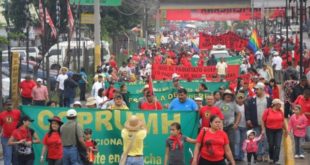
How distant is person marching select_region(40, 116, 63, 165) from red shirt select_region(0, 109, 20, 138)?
70.5 inches

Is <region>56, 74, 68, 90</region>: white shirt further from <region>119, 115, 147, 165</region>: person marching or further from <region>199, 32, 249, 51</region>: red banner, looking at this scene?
<region>199, 32, 249, 51</region>: red banner

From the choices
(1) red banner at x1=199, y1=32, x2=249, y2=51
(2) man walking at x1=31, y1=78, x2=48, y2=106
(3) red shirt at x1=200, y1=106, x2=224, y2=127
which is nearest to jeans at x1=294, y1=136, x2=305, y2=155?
(3) red shirt at x1=200, y1=106, x2=224, y2=127

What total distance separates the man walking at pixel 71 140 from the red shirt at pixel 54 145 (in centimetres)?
7

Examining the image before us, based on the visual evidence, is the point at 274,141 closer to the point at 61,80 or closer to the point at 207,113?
the point at 207,113

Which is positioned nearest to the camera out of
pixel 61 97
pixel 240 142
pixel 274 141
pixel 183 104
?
pixel 183 104

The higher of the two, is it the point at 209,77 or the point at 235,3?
the point at 235,3

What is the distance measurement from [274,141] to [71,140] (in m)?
4.67

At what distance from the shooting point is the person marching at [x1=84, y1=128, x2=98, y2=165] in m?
14.2

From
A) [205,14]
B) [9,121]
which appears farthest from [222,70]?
[205,14]

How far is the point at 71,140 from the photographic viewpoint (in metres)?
13.8

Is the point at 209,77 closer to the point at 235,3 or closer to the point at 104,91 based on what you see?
the point at 104,91

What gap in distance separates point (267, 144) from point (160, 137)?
289 centimetres

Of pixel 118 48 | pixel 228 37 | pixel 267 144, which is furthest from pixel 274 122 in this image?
pixel 118 48

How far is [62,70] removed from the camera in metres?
27.7
